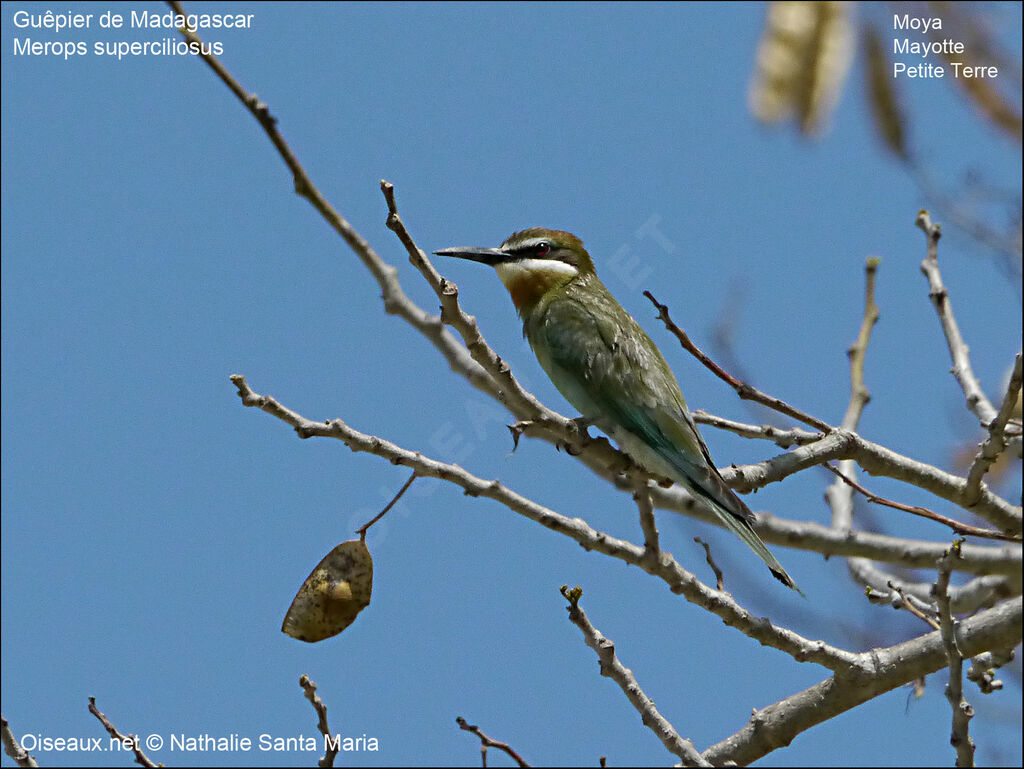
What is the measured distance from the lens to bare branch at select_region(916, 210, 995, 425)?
10.9 ft

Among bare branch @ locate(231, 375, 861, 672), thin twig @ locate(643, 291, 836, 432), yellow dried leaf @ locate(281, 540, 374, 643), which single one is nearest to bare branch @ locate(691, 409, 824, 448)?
thin twig @ locate(643, 291, 836, 432)

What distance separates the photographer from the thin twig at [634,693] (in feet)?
7.97

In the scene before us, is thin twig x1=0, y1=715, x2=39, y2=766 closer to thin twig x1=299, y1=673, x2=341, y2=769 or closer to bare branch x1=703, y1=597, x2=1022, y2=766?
thin twig x1=299, y1=673, x2=341, y2=769

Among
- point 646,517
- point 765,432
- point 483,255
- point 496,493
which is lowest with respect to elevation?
point 646,517

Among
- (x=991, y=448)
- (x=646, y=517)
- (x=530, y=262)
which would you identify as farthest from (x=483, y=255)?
(x=646, y=517)

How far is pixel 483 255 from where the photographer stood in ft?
14.0

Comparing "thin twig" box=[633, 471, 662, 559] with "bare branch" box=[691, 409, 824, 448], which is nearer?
"thin twig" box=[633, 471, 662, 559]

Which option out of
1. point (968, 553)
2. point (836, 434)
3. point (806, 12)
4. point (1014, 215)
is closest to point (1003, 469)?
point (1014, 215)

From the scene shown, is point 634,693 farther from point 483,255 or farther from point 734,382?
point 483,255

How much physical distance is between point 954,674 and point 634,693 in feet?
2.46

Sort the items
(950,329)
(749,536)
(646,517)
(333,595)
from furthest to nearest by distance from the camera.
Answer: (950,329) < (749,536) < (333,595) < (646,517)

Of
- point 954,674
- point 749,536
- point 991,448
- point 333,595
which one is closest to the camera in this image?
point 954,674

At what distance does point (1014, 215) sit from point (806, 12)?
1.20 meters

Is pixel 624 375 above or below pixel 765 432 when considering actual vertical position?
above
